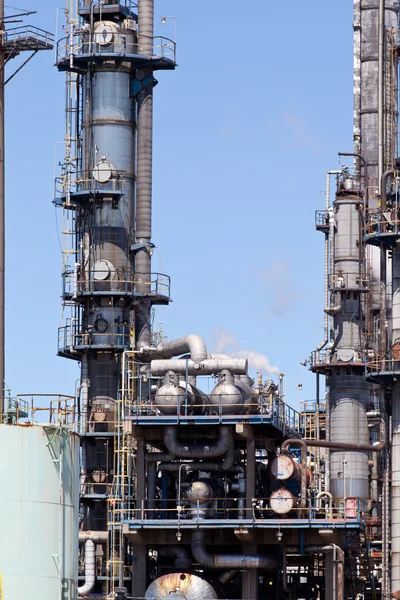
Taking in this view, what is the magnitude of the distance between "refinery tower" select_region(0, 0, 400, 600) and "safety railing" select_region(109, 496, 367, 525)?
0.11 meters

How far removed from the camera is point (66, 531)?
62.8 meters

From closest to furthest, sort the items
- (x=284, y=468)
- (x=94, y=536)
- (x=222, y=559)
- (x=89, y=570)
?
(x=284, y=468), (x=222, y=559), (x=89, y=570), (x=94, y=536)

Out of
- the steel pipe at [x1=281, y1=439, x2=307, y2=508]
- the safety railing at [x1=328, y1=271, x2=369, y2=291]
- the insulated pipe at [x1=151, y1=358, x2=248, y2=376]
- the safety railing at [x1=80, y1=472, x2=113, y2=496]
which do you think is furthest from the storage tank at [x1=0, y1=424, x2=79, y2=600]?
the safety railing at [x1=328, y1=271, x2=369, y2=291]

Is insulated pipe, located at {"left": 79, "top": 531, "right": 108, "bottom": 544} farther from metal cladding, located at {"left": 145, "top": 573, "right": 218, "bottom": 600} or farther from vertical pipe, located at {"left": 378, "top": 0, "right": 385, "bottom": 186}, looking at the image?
vertical pipe, located at {"left": 378, "top": 0, "right": 385, "bottom": 186}

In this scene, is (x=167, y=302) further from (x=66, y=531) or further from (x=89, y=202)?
(x=66, y=531)

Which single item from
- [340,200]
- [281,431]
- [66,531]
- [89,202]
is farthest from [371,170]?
[66,531]

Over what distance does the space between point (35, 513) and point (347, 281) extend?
40.2 metres

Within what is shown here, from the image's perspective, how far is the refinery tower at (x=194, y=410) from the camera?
82375mm

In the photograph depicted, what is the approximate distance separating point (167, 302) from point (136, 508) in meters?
16.6

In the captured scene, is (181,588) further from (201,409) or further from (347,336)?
(347,336)

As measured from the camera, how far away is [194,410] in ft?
276

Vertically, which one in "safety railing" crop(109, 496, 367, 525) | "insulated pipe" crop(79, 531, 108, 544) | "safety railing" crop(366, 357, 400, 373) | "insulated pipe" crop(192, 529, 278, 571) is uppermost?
"safety railing" crop(366, 357, 400, 373)

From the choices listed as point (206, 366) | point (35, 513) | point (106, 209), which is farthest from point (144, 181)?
point (35, 513)

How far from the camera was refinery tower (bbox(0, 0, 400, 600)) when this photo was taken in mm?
82375
